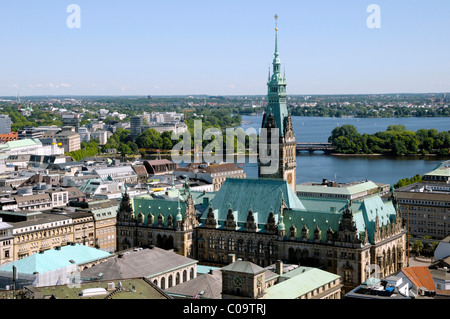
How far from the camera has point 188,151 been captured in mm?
187875

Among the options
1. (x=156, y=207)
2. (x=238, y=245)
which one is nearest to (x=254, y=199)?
(x=238, y=245)

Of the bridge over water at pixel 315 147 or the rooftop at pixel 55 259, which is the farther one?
the bridge over water at pixel 315 147

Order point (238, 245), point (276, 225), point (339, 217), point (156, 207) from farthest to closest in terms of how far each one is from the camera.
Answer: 1. point (156, 207)
2. point (238, 245)
3. point (276, 225)
4. point (339, 217)

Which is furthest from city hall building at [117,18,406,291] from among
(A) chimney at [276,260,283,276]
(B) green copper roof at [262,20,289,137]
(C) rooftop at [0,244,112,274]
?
(C) rooftop at [0,244,112,274]

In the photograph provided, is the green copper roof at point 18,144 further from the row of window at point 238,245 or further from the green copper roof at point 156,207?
the row of window at point 238,245

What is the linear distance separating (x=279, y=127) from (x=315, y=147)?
128m

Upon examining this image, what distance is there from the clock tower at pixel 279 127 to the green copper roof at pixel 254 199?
4.77 metres

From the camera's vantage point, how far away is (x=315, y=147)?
187625 millimetres

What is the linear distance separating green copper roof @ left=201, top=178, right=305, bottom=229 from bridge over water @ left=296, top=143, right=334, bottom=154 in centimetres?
13007

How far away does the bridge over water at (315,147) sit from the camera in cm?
18700

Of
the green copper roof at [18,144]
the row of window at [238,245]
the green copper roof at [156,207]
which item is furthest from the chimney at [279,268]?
the green copper roof at [18,144]

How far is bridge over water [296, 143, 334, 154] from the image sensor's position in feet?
614

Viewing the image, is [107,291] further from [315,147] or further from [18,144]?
[315,147]
